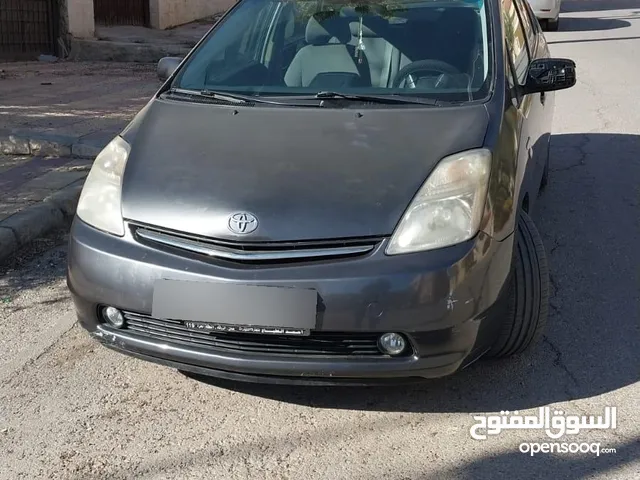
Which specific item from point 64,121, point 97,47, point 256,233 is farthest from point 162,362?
point 97,47

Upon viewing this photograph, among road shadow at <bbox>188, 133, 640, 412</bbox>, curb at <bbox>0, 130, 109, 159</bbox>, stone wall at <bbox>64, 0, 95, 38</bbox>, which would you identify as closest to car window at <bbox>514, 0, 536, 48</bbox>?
road shadow at <bbox>188, 133, 640, 412</bbox>

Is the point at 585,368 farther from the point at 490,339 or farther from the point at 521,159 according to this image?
the point at 521,159

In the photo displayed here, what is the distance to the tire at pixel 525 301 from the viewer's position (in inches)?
131

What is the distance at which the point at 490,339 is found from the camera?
3010 millimetres

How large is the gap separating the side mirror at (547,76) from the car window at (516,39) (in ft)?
0.28

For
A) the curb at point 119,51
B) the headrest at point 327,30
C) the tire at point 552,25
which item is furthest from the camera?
the tire at point 552,25

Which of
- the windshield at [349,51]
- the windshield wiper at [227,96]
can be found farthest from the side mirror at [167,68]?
the windshield wiper at [227,96]

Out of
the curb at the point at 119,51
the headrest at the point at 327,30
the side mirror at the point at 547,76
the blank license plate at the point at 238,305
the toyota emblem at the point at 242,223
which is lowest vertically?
the curb at the point at 119,51

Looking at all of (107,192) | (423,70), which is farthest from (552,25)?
(107,192)

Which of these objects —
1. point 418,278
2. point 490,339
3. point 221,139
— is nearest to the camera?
point 418,278

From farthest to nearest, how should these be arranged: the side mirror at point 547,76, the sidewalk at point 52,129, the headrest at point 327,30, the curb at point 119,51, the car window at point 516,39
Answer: the curb at point 119,51 → the sidewalk at point 52,129 → the headrest at point 327,30 → the car window at point 516,39 → the side mirror at point 547,76

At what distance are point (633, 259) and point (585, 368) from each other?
147 centimetres

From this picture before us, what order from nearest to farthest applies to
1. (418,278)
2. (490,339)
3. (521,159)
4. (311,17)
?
(418,278) → (490,339) → (521,159) → (311,17)

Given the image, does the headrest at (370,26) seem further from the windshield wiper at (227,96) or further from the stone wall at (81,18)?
the stone wall at (81,18)
